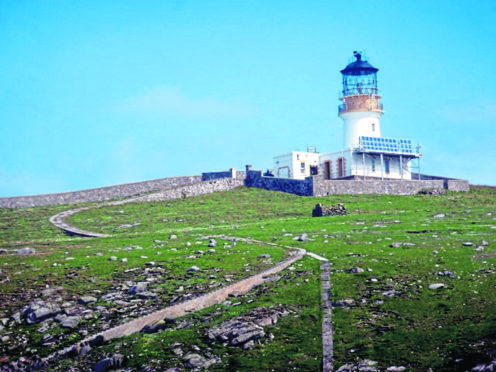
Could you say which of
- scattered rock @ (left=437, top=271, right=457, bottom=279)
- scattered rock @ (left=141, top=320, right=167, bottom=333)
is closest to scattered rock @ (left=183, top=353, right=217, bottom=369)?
scattered rock @ (left=141, top=320, right=167, bottom=333)

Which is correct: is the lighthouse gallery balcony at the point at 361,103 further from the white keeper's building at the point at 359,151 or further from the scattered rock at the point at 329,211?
the scattered rock at the point at 329,211

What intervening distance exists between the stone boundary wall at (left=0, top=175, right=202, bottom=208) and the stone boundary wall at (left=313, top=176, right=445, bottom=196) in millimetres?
16183

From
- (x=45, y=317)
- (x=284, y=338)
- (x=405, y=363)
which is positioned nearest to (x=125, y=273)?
(x=45, y=317)

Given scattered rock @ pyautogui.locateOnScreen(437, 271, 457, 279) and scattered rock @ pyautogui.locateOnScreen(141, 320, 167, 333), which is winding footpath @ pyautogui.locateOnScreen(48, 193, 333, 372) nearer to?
scattered rock @ pyautogui.locateOnScreen(141, 320, 167, 333)

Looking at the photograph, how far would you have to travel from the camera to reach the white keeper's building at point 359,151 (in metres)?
75.2

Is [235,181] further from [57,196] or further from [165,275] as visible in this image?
[165,275]

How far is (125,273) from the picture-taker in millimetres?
26250

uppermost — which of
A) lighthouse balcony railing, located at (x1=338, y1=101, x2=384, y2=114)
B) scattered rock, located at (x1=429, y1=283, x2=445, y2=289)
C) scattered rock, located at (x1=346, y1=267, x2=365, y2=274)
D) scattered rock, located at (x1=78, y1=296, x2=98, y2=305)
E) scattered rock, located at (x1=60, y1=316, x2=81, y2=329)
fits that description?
lighthouse balcony railing, located at (x1=338, y1=101, x2=384, y2=114)

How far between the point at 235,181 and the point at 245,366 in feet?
182

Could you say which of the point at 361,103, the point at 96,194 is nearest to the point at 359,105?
the point at 361,103

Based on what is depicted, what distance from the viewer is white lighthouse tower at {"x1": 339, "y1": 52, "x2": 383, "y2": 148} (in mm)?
78438

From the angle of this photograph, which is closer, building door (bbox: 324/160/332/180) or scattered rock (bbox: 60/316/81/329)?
scattered rock (bbox: 60/316/81/329)

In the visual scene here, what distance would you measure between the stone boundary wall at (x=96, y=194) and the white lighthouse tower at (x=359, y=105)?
19.7 metres

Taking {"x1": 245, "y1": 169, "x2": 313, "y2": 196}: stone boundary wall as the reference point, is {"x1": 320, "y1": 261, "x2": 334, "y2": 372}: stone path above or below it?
below
